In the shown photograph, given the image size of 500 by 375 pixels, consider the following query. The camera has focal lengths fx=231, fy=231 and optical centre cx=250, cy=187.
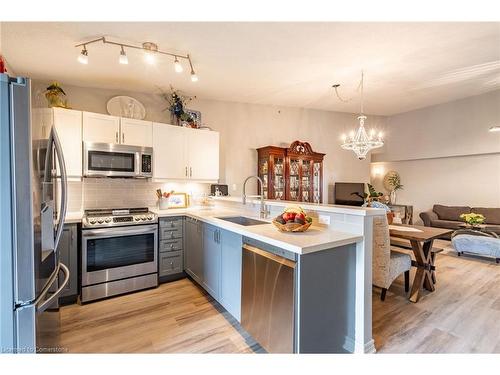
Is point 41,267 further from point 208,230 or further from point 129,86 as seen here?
point 129,86

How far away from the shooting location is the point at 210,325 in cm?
213

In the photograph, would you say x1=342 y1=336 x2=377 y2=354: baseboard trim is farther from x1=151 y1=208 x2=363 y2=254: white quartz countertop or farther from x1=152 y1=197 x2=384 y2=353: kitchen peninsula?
x1=151 y1=208 x2=363 y2=254: white quartz countertop

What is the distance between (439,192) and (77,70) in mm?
7817

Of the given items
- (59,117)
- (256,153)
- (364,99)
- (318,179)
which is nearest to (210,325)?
(59,117)

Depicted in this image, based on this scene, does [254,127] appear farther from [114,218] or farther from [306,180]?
[114,218]

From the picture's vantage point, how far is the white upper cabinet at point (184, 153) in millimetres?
3283

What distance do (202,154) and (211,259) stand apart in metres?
1.74

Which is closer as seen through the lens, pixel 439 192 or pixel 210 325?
pixel 210 325

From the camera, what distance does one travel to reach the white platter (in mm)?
3387

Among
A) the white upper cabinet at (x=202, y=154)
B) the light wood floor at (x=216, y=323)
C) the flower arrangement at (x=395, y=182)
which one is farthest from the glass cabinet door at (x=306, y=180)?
the flower arrangement at (x=395, y=182)

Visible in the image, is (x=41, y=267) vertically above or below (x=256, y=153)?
below

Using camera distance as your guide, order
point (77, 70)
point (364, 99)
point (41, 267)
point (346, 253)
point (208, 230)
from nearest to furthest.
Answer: point (41, 267) < point (346, 253) < point (208, 230) < point (77, 70) < point (364, 99)

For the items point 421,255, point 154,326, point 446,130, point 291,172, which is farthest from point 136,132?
point 446,130

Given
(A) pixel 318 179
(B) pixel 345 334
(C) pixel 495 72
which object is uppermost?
(C) pixel 495 72
